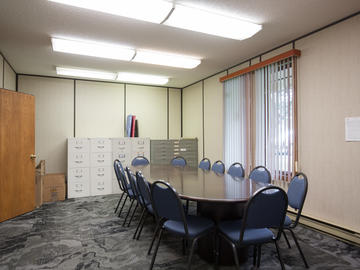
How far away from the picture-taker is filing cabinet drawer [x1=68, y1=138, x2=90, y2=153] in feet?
16.9

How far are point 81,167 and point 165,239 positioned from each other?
3.08 m

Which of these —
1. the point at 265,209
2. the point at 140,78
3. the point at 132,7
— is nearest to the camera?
the point at 265,209

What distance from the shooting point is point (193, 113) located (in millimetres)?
6402

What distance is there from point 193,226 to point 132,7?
2235 millimetres

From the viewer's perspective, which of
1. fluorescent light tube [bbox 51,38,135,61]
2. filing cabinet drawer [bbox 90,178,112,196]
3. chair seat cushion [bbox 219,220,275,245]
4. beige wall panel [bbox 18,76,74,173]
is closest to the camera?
chair seat cushion [bbox 219,220,275,245]

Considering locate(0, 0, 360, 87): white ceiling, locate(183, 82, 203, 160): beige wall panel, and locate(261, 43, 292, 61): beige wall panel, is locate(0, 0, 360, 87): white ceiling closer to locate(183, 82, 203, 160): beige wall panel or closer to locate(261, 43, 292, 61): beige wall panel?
locate(261, 43, 292, 61): beige wall panel

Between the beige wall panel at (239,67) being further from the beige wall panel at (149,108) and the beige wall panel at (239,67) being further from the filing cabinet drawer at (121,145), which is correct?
the filing cabinet drawer at (121,145)

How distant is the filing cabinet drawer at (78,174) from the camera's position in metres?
5.12

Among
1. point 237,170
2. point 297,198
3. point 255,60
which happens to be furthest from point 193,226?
point 255,60

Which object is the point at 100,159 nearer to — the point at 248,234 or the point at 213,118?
the point at 213,118

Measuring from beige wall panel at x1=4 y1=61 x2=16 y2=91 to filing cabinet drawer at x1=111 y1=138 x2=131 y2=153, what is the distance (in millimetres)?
2234

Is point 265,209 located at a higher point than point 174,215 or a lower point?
higher

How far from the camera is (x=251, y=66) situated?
426 cm

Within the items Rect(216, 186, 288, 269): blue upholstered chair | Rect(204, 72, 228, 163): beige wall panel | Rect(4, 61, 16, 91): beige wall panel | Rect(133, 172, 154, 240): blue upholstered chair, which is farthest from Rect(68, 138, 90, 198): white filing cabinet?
Rect(216, 186, 288, 269): blue upholstered chair
